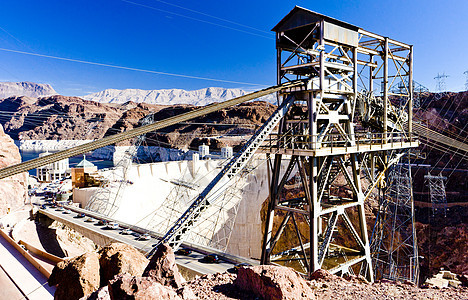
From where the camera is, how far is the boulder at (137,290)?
392 cm

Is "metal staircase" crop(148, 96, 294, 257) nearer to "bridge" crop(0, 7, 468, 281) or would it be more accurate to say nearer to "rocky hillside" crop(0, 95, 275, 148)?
"bridge" crop(0, 7, 468, 281)

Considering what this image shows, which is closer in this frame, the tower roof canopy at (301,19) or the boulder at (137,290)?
the boulder at (137,290)

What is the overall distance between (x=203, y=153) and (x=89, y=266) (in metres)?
67.4

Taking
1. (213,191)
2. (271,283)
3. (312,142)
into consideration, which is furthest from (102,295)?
(312,142)

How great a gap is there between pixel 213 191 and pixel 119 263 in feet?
11.6

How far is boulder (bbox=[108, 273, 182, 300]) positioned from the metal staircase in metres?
4.16

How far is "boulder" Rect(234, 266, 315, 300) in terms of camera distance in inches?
186

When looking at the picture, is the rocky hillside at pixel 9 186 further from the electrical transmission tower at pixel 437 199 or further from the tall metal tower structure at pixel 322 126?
the electrical transmission tower at pixel 437 199

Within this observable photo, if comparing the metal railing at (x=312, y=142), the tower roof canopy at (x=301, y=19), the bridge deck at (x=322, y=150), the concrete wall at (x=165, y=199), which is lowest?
the concrete wall at (x=165, y=199)

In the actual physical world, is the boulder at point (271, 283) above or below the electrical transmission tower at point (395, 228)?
above

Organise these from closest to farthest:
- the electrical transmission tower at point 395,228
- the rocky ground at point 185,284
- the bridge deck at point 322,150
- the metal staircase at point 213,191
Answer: the rocky ground at point 185,284 < the metal staircase at point 213,191 < the bridge deck at point 322,150 < the electrical transmission tower at point 395,228

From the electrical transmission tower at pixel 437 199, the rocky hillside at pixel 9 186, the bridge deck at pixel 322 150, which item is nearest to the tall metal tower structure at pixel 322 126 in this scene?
the bridge deck at pixel 322 150

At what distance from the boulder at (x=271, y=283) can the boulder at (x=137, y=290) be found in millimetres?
1501

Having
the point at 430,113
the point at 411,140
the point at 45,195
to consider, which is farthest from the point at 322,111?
the point at 430,113
